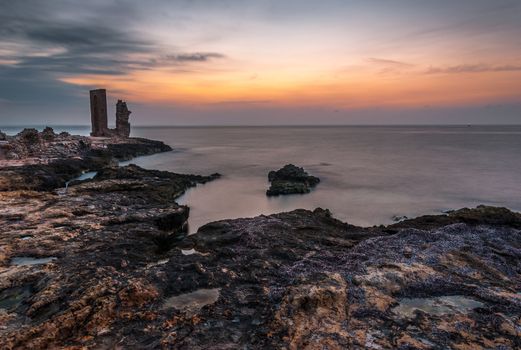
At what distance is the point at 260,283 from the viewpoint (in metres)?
10.8

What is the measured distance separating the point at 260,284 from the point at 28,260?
30.0ft

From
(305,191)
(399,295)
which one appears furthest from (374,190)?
(399,295)

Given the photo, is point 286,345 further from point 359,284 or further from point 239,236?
point 239,236

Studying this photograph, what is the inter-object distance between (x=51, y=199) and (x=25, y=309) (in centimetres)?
1278

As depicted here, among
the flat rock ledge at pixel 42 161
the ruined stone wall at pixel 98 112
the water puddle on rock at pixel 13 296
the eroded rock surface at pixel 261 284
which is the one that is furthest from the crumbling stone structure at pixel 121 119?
the water puddle on rock at pixel 13 296

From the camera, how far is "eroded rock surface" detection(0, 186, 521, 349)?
7.99m

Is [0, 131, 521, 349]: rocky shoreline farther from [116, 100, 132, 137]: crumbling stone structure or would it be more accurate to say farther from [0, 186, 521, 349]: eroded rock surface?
[116, 100, 132, 137]: crumbling stone structure

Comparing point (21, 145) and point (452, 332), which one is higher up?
point (21, 145)

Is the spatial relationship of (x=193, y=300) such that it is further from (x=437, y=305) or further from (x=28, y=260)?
(x=28, y=260)

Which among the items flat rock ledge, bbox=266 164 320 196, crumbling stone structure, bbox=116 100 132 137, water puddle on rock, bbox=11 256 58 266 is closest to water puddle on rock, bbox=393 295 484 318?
water puddle on rock, bbox=11 256 58 266

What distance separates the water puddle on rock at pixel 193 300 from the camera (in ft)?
30.8

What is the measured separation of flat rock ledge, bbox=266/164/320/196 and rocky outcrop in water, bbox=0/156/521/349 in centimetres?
1712

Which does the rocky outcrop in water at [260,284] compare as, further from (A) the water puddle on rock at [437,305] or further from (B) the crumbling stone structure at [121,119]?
(B) the crumbling stone structure at [121,119]

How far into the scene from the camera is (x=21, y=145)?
4100cm
